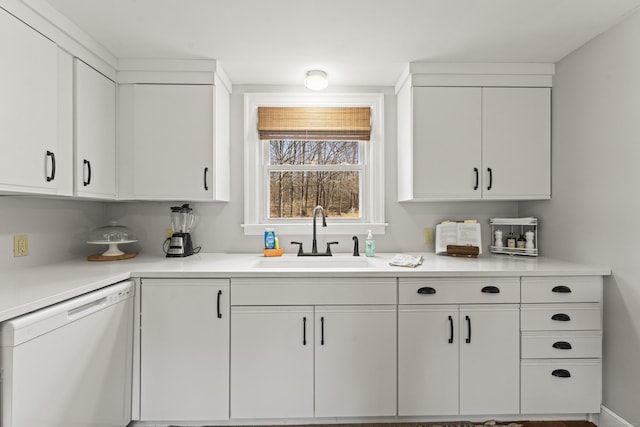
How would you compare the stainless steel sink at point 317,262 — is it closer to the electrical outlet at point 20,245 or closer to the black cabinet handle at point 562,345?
the black cabinet handle at point 562,345

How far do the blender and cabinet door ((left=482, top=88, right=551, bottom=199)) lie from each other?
2143mm

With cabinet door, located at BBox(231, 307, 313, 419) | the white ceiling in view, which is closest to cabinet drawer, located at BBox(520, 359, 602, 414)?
cabinet door, located at BBox(231, 307, 313, 419)

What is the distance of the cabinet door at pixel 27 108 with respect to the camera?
157 cm

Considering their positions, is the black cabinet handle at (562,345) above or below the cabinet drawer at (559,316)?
below

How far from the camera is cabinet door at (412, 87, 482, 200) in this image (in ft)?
8.06

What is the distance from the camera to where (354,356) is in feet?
6.68

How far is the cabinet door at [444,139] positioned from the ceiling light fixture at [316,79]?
0.64 m

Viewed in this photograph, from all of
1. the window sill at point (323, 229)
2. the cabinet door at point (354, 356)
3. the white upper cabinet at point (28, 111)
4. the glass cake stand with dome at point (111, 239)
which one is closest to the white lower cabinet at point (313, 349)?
the cabinet door at point (354, 356)

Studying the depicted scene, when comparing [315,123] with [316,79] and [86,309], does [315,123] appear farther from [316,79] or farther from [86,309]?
[86,309]

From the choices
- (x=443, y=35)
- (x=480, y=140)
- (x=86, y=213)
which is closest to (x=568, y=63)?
(x=480, y=140)

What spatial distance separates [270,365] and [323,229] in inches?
45.1

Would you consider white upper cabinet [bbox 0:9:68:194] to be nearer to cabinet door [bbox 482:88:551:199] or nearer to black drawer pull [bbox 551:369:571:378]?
cabinet door [bbox 482:88:551:199]

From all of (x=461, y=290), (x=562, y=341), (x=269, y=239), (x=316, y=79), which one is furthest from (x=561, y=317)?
(x=316, y=79)

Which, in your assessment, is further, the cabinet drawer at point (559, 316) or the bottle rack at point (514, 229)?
the bottle rack at point (514, 229)
